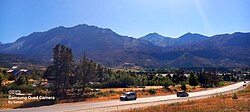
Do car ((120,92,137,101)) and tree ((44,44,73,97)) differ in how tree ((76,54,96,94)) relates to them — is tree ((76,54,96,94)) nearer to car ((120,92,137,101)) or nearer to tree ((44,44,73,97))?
tree ((44,44,73,97))

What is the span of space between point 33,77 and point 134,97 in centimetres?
6511

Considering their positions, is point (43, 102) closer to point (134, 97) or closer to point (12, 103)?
point (12, 103)

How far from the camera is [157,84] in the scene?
121 meters

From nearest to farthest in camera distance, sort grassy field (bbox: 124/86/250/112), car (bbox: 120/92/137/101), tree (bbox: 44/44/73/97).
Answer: grassy field (bbox: 124/86/250/112), car (bbox: 120/92/137/101), tree (bbox: 44/44/73/97)

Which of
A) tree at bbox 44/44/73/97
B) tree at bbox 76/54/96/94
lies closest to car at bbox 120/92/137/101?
tree at bbox 44/44/73/97

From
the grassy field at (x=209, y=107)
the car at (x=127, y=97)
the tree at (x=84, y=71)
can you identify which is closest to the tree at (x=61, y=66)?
the tree at (x=84, y=71)

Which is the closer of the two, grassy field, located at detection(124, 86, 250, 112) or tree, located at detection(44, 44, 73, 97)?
grassy field, located at detection(124, 86, 250, 112)

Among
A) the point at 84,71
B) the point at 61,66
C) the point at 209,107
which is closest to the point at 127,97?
the point at 61,66

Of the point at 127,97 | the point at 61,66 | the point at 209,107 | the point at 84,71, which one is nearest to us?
the point at 209,107

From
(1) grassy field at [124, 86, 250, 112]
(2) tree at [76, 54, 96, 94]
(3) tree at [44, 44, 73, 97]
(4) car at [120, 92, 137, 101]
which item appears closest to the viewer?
(1) grassy field at [124, 86, 250, 112]

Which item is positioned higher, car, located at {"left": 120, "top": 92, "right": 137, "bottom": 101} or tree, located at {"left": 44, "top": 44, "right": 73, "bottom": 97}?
tree, located at {"left": 44, "top": 44, "right": 73, "bottom": 97}

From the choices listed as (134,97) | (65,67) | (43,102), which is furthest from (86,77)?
(43,102)

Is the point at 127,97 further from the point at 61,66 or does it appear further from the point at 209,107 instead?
the point at 209,107

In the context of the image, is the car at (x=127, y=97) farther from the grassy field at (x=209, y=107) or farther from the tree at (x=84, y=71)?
the grassy field at (x=209, y=107)
